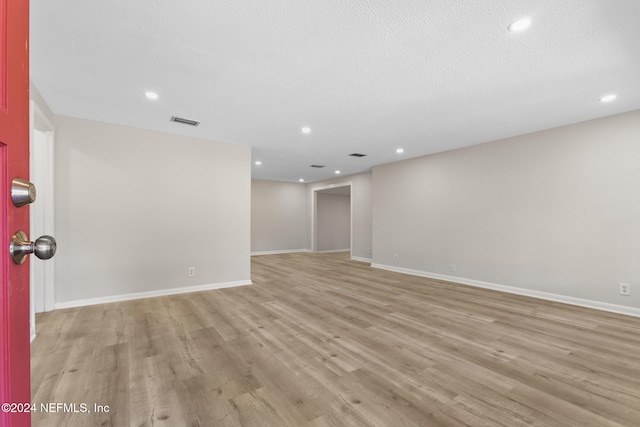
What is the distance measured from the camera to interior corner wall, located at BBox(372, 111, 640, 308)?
11.1 ft

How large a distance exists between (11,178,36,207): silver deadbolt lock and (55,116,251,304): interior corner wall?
3717mm

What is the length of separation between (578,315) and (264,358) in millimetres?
3671

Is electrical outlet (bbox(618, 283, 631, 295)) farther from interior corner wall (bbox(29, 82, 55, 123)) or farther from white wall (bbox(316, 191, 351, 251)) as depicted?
white wall (bbox(316, 191, 351, 251))

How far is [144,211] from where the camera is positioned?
3.95 metres

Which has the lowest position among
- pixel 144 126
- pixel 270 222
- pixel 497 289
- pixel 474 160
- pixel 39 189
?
pixel 497 289

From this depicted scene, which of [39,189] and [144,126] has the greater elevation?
[144,126]

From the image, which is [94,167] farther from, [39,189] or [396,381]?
[396,381]

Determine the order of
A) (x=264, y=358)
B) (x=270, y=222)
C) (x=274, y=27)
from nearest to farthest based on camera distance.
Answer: (x=274, y=27) → (x=264, y=358) → (x=270, y=222)

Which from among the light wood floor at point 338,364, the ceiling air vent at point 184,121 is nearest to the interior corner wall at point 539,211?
the light wood floor at point 338,364

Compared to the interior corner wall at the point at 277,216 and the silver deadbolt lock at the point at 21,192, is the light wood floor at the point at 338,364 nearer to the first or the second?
the silver deadbolt lock at the point at 21,192

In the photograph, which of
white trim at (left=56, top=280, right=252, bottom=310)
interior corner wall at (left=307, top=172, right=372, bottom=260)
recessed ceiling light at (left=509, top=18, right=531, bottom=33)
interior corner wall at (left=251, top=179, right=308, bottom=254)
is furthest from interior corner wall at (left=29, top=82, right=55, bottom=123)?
interior corner wall at (left=307, top=172, right=372, bottom=260)

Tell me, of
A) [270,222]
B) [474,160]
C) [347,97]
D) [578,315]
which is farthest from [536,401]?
[270,222]

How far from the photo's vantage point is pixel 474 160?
4.82 metres

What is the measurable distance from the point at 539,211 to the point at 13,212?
5.22 meters
